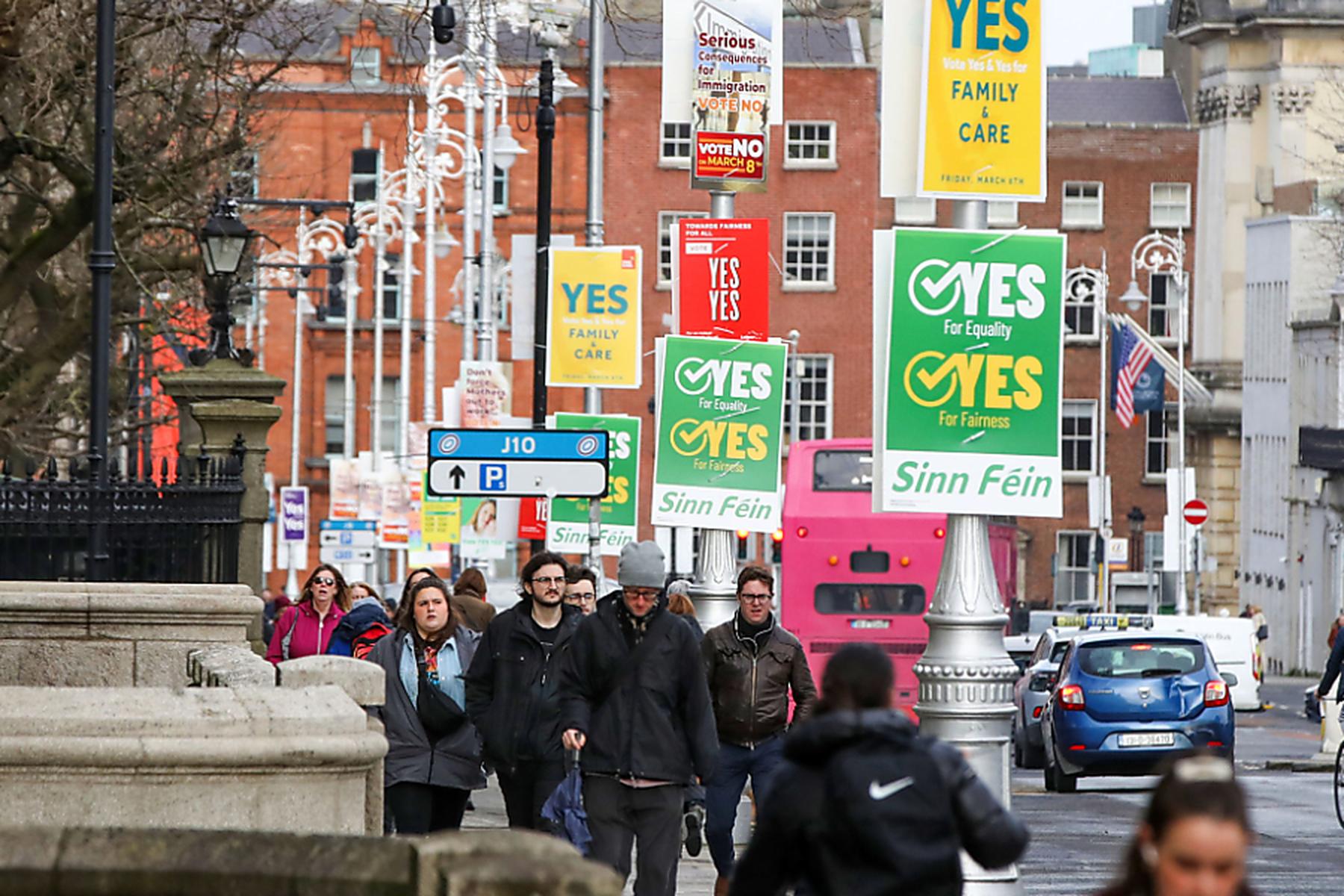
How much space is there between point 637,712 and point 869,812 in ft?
17.7

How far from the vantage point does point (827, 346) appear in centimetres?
7725

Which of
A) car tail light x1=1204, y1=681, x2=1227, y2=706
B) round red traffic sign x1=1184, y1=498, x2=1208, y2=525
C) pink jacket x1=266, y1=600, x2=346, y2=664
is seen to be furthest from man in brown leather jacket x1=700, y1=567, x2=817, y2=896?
round red traffic sign x1=1184, y1=498, x2=1208, y2=525

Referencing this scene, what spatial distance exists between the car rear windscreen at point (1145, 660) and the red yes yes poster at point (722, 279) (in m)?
8.23

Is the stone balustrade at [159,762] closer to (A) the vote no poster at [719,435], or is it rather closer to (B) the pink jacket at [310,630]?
(B) the pink jacket at [310,630]

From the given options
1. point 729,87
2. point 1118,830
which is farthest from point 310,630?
point 1118,830

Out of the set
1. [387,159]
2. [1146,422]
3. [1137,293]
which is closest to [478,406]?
[1137,293]

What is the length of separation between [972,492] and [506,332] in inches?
2484

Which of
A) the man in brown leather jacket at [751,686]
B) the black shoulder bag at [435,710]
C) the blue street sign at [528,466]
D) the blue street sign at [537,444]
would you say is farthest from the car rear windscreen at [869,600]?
the black shoulder bag at [435,710]

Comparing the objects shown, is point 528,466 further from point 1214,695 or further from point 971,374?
point 1214,695

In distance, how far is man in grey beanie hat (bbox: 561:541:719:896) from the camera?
1180cm

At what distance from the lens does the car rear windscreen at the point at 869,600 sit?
115 feet

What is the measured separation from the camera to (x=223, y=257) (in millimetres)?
22609

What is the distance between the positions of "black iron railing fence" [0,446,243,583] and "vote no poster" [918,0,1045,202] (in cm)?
476

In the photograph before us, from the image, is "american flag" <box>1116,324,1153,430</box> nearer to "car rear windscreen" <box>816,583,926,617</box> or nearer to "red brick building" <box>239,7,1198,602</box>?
"red brick building" <box>239,7,1198,602</box>
